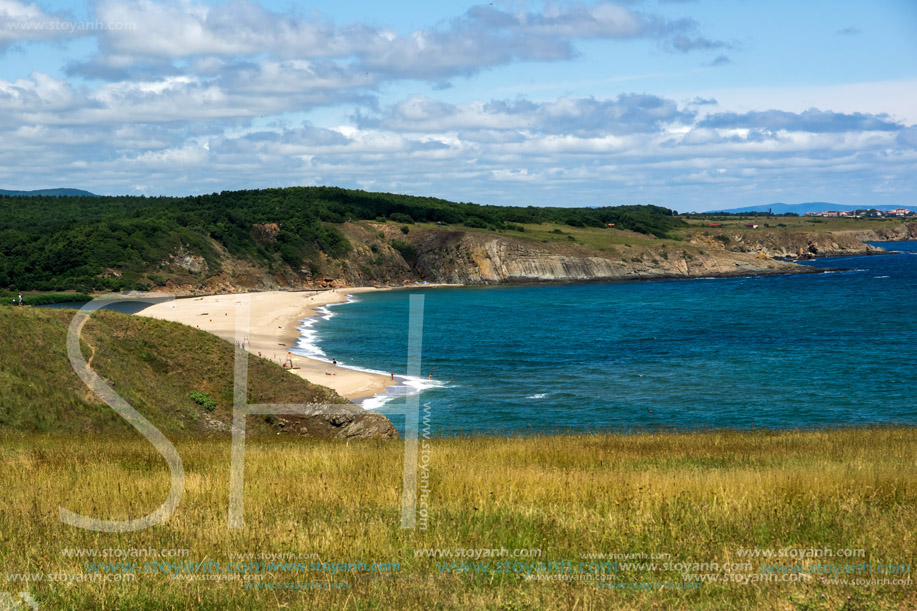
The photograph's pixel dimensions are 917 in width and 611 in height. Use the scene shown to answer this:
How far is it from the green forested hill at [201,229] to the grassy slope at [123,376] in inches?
3286

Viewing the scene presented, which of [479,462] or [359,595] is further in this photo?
[479,462]

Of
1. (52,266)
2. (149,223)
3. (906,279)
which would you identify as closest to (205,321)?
(52,266)

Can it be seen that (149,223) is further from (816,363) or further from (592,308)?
(816,363)

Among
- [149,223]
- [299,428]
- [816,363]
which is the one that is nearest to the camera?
[299,428]

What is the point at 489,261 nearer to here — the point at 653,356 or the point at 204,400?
the point at 653,356

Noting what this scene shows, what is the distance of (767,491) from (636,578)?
335 cm

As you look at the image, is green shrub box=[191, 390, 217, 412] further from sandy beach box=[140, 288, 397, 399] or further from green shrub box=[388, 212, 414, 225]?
green shrub box=[388, 212, 414, 225]

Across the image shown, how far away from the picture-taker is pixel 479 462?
35.6 ft

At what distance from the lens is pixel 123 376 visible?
20.8 metres

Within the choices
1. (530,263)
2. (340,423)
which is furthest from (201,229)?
(340,423)

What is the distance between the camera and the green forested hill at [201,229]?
4080 inches
